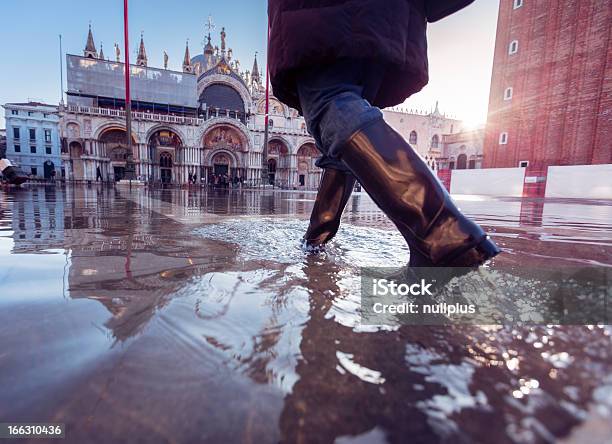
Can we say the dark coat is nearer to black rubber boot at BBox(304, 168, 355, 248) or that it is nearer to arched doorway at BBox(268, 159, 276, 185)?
black rubber boot at BBox(304, 168, 355, 248)

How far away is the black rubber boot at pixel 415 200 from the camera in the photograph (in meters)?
0.78

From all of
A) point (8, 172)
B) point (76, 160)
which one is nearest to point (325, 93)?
point (8, 172)

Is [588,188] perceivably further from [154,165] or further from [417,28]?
[154,165]

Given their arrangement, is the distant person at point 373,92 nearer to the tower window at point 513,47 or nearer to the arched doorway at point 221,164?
the tower window at point 513,47

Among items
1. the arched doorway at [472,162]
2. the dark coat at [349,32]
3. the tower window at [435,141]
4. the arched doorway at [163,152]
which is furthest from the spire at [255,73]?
the dark coat at [349,32]

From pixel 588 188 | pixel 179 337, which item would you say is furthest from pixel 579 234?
pixel 588 188

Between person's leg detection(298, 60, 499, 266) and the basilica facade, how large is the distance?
85.5ft

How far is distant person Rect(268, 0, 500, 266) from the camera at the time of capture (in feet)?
2.64

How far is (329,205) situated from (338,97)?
1.99 ft

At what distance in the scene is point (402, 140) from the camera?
881 mm

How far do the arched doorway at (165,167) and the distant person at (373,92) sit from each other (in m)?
32.6

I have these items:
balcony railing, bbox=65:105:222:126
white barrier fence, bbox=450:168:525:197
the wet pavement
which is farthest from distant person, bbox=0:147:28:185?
balcony railing, bbox=65:105:222:126

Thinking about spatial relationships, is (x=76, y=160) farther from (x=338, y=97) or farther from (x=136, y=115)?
(x=338, y=97)

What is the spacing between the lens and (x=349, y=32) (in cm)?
92
